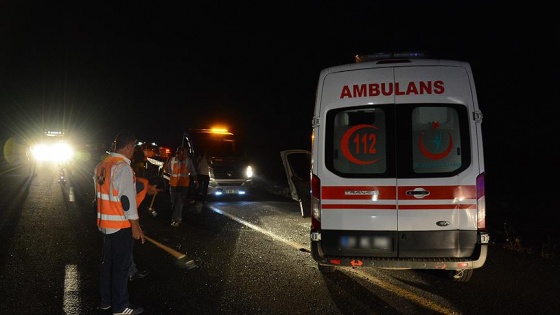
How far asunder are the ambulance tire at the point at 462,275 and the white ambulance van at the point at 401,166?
64 centimetres

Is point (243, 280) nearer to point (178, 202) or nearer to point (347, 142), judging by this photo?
point (347, 142)

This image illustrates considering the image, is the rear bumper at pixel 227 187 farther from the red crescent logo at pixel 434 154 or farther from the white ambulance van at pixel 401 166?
the red crescent logo at pixel 434 154

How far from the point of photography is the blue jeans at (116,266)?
4.87 metres

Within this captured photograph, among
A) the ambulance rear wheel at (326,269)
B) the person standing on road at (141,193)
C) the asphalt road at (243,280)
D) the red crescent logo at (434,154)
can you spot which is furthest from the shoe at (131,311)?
the red crescent logo at (434,154)

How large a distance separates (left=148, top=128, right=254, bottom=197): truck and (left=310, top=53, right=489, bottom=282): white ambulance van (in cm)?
1060

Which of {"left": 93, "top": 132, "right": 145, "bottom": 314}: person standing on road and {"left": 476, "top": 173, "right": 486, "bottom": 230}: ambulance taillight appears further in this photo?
{"left": 476, "top": 173, "right": 486, "bottom": 230}: ambulance taillight

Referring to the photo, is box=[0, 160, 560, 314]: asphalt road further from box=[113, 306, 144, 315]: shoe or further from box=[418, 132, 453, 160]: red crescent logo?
box=[418, 132, 453, 160]: red crescent logo

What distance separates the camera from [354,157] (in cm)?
567

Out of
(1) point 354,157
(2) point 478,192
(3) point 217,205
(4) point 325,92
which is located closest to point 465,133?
(2) point 478,192

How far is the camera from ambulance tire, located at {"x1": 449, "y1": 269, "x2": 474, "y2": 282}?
6.13m

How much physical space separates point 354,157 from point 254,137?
146ft

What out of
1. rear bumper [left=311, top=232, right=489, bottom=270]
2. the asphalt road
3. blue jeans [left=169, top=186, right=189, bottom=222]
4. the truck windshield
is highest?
the truck windshield

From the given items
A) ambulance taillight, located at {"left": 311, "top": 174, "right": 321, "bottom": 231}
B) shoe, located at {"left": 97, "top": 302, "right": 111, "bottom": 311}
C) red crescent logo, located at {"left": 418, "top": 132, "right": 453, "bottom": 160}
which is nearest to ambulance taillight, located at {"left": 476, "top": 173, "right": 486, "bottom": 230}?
red crescent logo, located at {"left": 418, "top": 132, "right": 453, "bottom": 160}

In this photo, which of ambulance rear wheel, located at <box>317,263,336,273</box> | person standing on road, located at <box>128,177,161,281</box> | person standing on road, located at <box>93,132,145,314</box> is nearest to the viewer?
person standing on road, located at <box>93,132,145,314</box>
